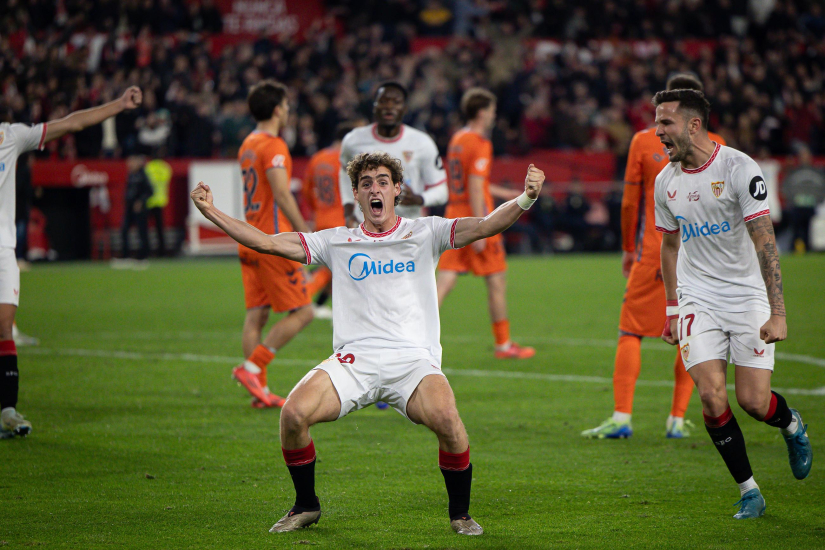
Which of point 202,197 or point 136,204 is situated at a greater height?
point 136,204

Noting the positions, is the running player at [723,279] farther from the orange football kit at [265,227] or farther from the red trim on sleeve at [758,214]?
the orange football kit at [265,227]

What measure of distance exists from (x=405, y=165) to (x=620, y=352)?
8.63ft

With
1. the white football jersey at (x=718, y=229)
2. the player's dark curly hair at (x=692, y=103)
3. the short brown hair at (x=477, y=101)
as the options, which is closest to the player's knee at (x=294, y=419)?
the white football jersey at (x=718, y=229)

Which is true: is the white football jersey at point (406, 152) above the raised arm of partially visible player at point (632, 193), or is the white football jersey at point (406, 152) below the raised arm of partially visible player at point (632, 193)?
above

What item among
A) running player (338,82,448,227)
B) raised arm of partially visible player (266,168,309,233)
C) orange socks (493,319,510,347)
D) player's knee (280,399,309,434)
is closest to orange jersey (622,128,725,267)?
running player (338,82,448,227)

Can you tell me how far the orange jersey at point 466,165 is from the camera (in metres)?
10.1

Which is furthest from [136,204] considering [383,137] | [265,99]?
[265,99]

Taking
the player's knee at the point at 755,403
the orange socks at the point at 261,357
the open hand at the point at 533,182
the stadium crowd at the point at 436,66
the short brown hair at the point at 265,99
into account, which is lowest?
the orange socks at the point at 261,357

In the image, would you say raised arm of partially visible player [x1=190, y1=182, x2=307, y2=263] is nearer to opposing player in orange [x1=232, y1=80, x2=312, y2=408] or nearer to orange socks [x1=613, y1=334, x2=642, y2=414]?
opposing player in orange [x1=232, y1=80, x2=312, y2=408]

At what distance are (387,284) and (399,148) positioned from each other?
3585mm

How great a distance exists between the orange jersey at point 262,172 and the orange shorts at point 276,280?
247 millimetres

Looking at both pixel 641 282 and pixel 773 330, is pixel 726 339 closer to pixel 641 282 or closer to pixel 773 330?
pixel 773 330

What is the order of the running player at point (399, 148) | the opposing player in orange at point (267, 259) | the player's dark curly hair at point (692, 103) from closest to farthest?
the player's dark curly hair at point (692, 103), the opposing player in orange at point (267, 259), the running player at point (399, 148)

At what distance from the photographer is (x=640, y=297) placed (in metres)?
6.65
